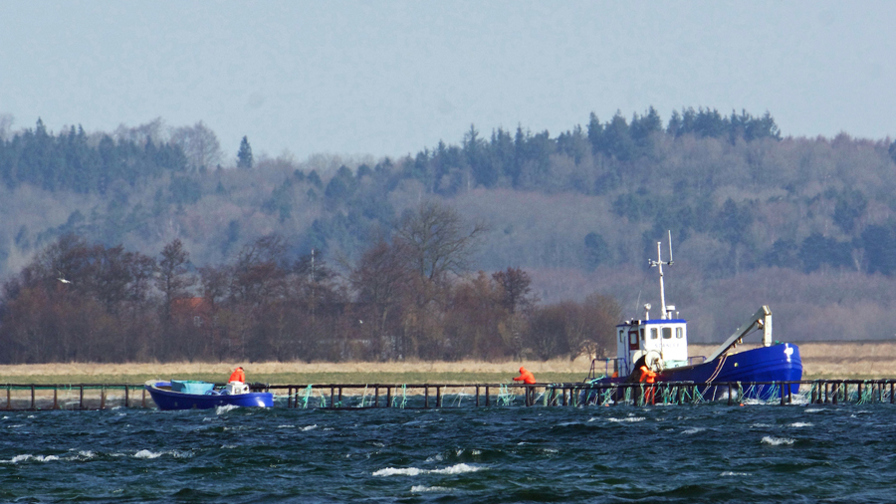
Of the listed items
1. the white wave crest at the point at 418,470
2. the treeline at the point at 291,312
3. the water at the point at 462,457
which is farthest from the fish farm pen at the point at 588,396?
the treeline at the point at 291,312

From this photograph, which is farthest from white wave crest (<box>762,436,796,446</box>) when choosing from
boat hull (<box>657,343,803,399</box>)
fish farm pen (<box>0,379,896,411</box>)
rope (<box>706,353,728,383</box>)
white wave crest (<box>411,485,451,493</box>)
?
boat hull (<box>657,343,803,399</box>)

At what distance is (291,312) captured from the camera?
372ft

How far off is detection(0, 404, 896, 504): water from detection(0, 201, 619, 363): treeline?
55196 mm

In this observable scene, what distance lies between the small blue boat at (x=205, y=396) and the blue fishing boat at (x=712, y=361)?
1682cm

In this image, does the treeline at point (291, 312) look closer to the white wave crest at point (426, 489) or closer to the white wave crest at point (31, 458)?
the white wave crest at point (31, 458)

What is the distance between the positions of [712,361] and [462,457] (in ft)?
82.8

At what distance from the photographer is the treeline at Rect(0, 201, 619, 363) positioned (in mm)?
106500

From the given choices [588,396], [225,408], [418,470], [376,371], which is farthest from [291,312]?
[418,470]

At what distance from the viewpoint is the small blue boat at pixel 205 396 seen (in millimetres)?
54406

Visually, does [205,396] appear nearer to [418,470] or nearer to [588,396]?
[588,396]

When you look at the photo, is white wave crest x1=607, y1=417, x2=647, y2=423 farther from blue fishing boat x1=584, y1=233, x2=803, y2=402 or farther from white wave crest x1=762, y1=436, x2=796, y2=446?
white wave crest x1=762, y1=436, x2=796, y2=446

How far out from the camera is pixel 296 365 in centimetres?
9356

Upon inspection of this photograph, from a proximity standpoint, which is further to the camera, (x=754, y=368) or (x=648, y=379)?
(x=648, y=379)

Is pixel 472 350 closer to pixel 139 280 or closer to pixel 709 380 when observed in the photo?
pixel 139 280
